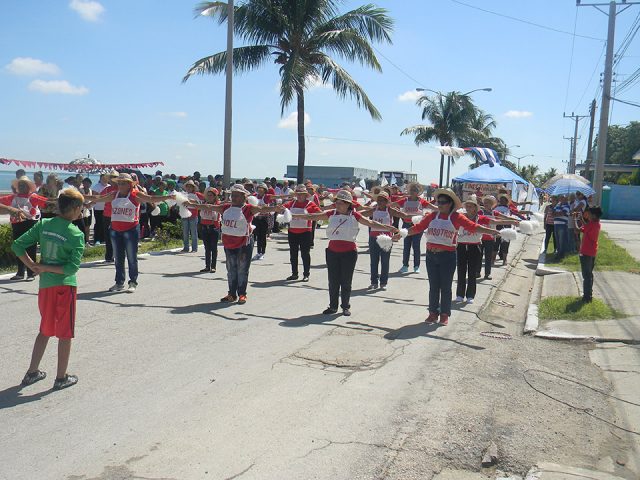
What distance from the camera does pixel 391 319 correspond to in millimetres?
9547

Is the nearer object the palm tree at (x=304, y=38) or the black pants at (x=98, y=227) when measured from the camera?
the black pants at (x=98, y=227)

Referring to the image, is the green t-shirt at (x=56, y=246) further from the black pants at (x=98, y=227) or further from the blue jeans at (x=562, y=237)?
the blue jeans at (x=562, y=237)

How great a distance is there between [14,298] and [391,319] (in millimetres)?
5496

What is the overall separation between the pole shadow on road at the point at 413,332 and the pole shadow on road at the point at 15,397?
4.23 m

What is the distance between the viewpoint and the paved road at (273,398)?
4.55 m

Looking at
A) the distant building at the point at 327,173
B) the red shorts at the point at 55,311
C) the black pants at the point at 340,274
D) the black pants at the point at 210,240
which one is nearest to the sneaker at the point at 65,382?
the red shorts at the point at 55,311

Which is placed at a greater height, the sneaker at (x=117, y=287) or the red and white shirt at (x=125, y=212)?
the red and white shirt at (x=125, y=212)

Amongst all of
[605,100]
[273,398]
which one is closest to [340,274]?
[273,398]

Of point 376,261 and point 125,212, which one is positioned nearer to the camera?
point 125,212

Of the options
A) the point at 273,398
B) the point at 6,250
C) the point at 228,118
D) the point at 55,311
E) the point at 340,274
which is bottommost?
the point at 273,398

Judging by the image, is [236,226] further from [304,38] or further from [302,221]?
[304,38]

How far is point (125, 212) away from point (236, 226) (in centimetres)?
202

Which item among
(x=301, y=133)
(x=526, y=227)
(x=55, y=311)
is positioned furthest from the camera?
(x=301, y=133)

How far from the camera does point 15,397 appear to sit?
552cm
